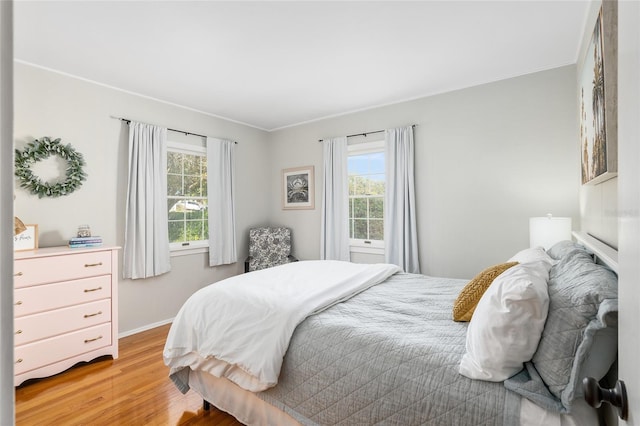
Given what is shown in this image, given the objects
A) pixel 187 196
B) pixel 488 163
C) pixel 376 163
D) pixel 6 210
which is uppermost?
pixel 376 163

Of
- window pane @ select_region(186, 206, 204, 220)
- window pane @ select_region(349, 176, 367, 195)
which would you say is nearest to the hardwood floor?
window pane @ select_region(186, 206, 204, 220)

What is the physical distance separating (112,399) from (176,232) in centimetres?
205

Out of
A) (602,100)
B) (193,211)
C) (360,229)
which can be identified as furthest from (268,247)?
(602,100)

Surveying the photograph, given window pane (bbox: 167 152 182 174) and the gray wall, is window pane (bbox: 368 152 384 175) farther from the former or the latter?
window pane (bbox: 167 152 182 174)

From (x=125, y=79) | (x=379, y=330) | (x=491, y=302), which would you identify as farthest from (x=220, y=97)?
(x=491, y=302)

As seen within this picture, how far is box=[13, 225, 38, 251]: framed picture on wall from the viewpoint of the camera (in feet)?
8.73

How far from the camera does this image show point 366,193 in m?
4.28

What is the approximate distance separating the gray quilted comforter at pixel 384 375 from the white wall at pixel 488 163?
1.78 metres

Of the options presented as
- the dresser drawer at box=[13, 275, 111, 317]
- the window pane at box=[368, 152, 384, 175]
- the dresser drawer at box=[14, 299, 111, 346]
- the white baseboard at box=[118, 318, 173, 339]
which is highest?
the window pane at box=[368, 152, 384, 175]

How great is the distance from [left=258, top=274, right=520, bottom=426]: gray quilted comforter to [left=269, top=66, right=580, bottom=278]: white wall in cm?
178

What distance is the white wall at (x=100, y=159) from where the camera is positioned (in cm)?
285

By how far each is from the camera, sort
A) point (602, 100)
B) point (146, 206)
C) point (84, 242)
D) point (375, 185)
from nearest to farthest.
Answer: point (602, 100) < point (84, 242) < point (146, 206) < point (375, 185)

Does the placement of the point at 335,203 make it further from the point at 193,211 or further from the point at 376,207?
the point at 193,211

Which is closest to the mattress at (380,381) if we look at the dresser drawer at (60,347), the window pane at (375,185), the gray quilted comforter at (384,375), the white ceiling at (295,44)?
the gray quilted comforter at (384,375)
